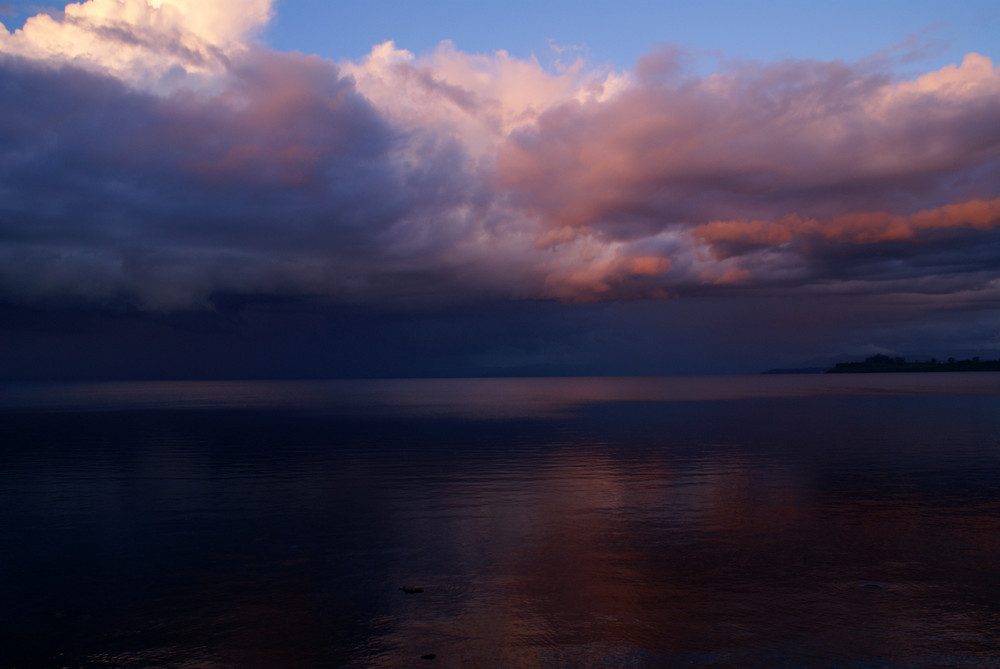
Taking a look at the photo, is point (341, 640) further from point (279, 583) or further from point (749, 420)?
point (749, 420)

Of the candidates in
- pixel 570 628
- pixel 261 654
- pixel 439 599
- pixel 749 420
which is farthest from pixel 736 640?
pixel 749 420

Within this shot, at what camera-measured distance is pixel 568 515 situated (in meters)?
28.6

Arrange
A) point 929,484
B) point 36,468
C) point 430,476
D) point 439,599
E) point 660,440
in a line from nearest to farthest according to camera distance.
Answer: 1. point 439,599
2. point 929,484
3. point 430,476
4. point 36,468
5. point 660,440

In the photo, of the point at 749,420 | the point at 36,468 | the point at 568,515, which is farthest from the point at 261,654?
the point at 749,420

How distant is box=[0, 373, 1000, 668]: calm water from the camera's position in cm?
1507

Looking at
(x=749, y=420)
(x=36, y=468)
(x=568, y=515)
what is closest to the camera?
(x=568, y=515)

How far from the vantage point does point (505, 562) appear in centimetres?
2158

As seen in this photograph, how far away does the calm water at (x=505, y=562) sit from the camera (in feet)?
49.4

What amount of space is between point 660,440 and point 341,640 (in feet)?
164

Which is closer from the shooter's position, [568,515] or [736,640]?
[736,640]

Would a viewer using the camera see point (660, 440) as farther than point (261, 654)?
Yes

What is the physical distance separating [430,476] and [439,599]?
22696 millimetres

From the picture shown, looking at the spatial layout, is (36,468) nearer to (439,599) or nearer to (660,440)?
(439,599)

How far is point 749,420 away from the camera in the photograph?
86.7 metres
